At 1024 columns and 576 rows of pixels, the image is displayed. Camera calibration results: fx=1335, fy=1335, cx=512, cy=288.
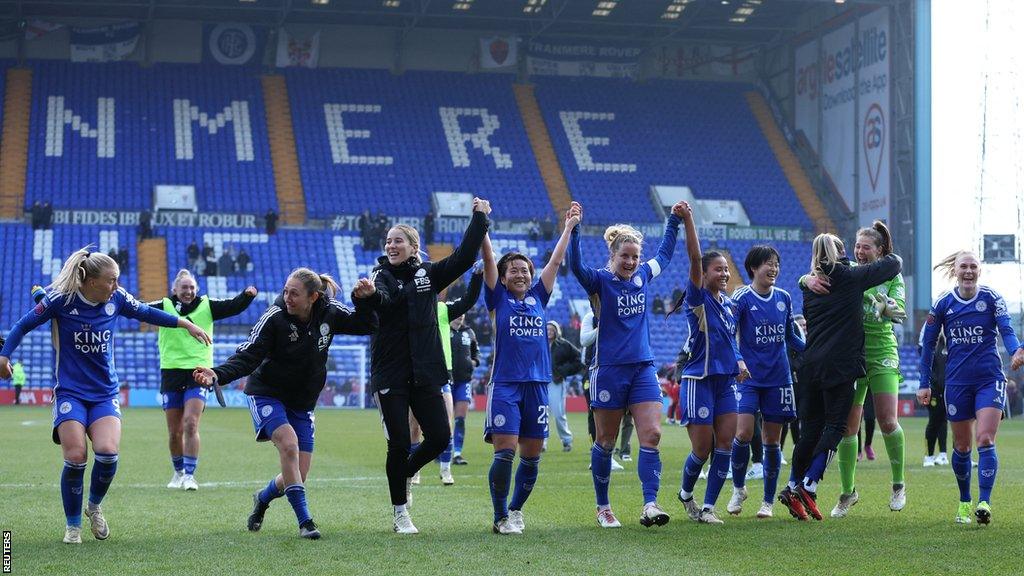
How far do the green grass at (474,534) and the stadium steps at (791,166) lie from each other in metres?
33.1

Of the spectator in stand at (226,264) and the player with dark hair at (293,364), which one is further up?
the spectator in stand at (226,264)

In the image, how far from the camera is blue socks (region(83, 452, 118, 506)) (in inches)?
344

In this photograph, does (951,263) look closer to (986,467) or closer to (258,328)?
(986,467)

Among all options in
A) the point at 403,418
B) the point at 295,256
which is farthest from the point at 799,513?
the point at 295,256

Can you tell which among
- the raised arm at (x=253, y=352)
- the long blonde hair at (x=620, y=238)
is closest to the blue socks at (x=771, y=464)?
the long blonde hair at (x=620, y=238)

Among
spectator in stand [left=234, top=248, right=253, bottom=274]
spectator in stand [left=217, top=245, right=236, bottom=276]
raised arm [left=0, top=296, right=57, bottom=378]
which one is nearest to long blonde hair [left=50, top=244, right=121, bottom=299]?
raised arm [left=0, top=296, right=57, bottom=378]

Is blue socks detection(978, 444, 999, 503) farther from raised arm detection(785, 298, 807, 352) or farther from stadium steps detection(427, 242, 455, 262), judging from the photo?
stadium steps detection(427, 242, 455, 262)

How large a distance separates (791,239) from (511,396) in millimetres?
38993

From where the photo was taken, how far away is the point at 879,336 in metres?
10.4

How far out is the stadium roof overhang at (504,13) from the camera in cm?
4672

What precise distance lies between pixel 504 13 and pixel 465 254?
40919 millimetres

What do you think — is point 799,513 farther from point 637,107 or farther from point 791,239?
point 637,107

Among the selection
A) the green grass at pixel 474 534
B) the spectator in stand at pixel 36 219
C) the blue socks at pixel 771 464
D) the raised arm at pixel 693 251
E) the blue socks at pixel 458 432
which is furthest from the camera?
the spectator in stand at pixel 36 219

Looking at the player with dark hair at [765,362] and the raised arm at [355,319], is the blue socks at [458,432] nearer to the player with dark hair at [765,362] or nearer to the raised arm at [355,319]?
the player with dark hair at [765,362]
